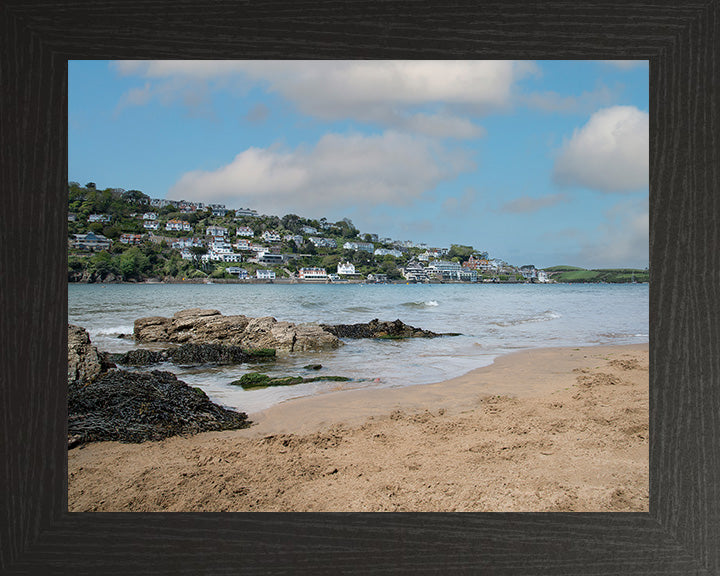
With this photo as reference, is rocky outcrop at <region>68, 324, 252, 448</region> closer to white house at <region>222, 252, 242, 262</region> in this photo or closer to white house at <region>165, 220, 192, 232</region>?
white house at <region>165, 220, 192, 232</region>

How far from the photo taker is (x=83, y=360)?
3.95 metres

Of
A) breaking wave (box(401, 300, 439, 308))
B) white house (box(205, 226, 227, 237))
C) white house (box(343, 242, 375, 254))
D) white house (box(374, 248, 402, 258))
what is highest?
white house (box(205, 226, 227, 237))

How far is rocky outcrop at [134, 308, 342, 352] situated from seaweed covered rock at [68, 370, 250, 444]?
2993 millimetres

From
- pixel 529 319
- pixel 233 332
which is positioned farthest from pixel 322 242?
pixel 529 319

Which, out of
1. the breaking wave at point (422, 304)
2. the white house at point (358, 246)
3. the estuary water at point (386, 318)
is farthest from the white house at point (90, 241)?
the breaking wave at point (422, 304)

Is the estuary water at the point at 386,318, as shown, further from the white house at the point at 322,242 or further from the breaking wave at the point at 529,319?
the white house at the point at 322,242

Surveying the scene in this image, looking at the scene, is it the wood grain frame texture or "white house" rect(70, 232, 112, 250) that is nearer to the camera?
the wood grain frame texture

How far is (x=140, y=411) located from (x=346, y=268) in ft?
17.3

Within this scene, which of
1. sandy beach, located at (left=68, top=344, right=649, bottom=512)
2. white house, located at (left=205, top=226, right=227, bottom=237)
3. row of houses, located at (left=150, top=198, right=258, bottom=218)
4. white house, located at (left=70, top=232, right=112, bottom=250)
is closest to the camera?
sandy beach, located at (left=68, top=344, right=649, bottom=512)

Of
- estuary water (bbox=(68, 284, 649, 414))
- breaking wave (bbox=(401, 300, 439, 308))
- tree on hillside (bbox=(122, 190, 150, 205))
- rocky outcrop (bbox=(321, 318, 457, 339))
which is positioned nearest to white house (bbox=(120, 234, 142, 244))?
tree on hillside (bbox=(122, 190, 150, 205))

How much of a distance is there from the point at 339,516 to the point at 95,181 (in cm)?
436

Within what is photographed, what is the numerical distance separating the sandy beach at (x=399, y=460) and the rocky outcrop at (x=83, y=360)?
1.63 meters

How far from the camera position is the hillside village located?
4992 mm

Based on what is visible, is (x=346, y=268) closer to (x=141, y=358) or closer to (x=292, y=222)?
(x=292, y=222)
